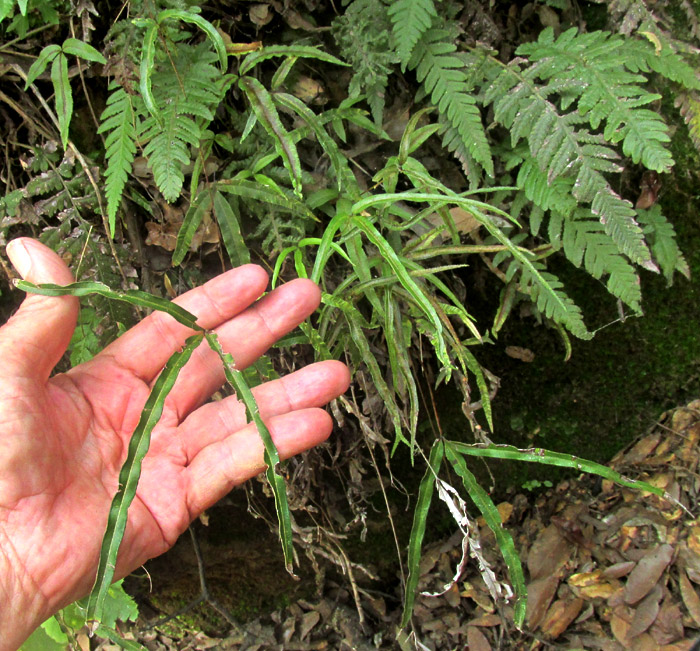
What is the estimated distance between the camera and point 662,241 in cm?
147

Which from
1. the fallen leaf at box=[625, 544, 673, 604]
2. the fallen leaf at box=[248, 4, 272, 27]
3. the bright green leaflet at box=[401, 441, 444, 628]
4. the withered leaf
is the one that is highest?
the fallen leaf at box=[248, 4, 272, 27]

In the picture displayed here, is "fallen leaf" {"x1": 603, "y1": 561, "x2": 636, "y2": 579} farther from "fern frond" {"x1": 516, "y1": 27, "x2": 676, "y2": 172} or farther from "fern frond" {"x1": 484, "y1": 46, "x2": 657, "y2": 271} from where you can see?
"fern frond" {"x1": 516, "y1": 27, "x2": 676, "y2": 172}

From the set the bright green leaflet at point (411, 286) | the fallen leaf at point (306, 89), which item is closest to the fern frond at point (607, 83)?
the fallen leaf at point (306, 89)

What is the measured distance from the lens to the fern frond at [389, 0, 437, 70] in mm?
1242

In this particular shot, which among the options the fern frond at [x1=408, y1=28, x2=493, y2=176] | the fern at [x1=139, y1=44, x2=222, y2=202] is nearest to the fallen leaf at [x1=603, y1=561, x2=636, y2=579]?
the fern frond at [x1=408, y1=28, x2=493, y2=176]

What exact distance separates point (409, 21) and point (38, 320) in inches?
38.2

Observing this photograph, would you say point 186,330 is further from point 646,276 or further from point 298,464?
point 646,276

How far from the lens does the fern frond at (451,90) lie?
4.24 ft

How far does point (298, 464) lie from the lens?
1560 millimetres

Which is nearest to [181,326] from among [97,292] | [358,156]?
[97,292]

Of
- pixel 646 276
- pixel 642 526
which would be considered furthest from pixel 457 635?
pixel 646 276

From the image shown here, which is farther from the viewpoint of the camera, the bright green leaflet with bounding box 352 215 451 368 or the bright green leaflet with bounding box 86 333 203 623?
the bright green leaflet with bounding box 352 215 451 368

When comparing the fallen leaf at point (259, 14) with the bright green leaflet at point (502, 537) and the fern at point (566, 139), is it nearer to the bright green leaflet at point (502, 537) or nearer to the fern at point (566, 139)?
the fern at point (566, 139)

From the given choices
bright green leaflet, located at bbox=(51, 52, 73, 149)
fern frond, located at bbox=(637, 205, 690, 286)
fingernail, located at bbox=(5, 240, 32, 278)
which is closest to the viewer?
fingernail, located at bbox=(5, 240, 32, 278)
